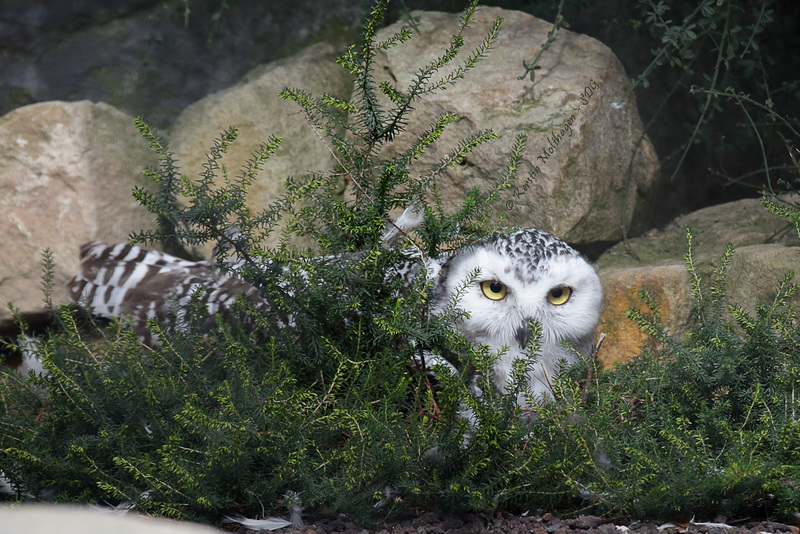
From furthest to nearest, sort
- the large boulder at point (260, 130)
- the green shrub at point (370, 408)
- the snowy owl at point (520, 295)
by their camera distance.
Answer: the large boulder at point (260, 130)
the snowy owl at point (520, 295)
the green shrub at point (370, 408)

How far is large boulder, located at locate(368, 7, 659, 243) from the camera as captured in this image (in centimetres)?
297

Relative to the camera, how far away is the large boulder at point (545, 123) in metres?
2.97

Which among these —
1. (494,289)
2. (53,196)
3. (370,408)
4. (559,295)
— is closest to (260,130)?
(53,196)

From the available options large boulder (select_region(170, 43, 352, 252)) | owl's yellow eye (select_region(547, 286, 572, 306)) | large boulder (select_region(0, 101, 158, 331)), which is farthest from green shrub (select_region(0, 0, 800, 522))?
large boulder (select_region(170, 43, 352, 252))

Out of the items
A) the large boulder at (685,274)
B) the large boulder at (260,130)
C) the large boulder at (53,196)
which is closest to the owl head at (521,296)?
the large boulder at (685,274)

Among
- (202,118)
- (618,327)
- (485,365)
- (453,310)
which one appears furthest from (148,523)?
(202,118)

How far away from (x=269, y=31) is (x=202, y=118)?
725mm

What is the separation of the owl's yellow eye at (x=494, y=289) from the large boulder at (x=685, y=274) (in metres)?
0.64

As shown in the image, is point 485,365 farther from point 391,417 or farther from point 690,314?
point 690,314

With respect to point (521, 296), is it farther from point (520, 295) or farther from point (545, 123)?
point (545, 123)

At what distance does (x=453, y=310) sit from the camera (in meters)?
1.99

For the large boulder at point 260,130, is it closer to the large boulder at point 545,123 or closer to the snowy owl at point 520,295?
the large boulder at point 545,123

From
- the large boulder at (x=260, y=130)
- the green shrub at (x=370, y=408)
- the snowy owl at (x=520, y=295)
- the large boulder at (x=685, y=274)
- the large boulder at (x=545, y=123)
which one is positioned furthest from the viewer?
the large boulder at (x=260, y=130)

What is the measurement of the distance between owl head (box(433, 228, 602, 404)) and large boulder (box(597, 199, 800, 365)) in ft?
1.35
